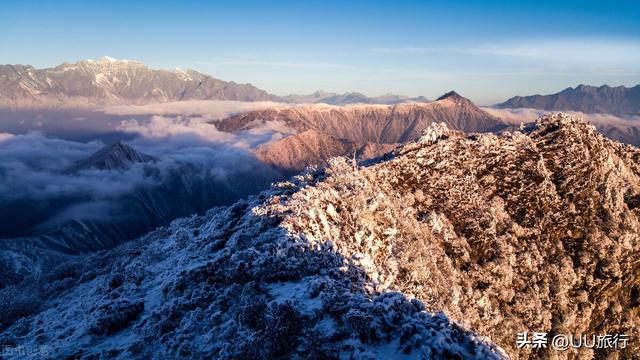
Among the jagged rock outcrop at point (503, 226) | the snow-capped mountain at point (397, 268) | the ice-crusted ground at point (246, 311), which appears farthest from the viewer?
the jagged rock outcrop at point (503, 226)

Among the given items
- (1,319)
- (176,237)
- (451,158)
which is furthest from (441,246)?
(1,319)

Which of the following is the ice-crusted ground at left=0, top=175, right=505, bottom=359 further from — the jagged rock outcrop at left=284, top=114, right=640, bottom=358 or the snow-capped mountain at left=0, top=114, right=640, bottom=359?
the jagged rock outcrop at left=284, top=114, right=640, bottom=358

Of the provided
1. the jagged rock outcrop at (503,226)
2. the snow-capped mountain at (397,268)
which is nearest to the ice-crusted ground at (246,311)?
the snow-capped mountain at (397,268)

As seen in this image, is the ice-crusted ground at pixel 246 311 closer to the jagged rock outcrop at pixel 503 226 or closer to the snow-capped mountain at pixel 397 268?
the snow-capped mountain at pixel 397 268

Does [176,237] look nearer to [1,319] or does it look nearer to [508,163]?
[1,319]

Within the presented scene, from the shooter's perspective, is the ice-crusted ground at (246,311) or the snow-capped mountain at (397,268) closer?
the ice-crusted ground at (246,311)

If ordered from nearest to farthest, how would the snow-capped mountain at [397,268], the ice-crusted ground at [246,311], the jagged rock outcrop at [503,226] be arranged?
the ice-crusted ground at [246,311]
the snow-capped mountain at [397,268]
the jagged rock outcrop at [503,226]

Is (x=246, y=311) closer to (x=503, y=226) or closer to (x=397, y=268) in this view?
(x=397, y=268)

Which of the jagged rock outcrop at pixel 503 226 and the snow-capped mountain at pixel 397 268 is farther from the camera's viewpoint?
the jagged rock outcrop at pixel 503 226
